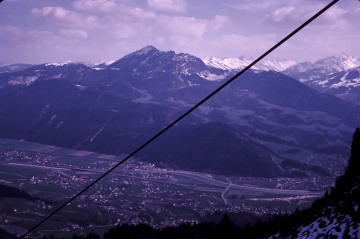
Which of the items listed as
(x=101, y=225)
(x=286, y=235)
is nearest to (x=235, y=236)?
(x=286, y=235)

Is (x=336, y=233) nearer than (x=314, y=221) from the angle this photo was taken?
Yes

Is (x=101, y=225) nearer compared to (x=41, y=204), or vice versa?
(x=101, y=225)

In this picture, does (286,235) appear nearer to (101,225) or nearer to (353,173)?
(353,173)

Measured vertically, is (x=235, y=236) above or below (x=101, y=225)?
above

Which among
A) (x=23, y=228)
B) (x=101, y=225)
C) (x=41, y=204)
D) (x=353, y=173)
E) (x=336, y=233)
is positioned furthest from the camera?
(x=41, y=204)

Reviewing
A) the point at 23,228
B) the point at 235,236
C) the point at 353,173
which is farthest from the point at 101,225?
the point at 353,173

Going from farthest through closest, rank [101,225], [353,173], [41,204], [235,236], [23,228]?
[41,204]
[101,225]
[23,228]
[235,236]
[353,173]

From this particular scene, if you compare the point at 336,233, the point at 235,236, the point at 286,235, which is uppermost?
the point at 336,233

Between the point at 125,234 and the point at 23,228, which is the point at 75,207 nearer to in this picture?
the point at 23,228

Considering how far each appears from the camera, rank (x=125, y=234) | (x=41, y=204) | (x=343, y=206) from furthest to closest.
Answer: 1. (x=41, y=204)
2. (x=125, y=234)
3. (x=343, y=206)
